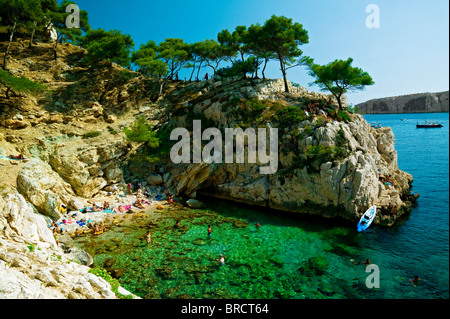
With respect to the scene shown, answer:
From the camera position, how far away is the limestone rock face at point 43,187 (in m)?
18.4

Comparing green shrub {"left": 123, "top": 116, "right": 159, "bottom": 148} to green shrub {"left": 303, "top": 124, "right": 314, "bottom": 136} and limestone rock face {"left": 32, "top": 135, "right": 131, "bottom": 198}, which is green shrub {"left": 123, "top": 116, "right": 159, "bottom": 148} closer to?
limestone rock face {"left": 32, "top": 135, "right": 131, "bottom": 198}

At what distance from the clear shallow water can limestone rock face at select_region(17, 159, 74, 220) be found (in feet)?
17.0

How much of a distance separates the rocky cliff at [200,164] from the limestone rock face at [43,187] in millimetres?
90

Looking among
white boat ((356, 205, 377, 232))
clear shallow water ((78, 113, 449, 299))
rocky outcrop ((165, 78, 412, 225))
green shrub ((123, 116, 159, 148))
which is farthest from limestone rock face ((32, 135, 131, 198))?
white boat ((356, 205, 377, 232))

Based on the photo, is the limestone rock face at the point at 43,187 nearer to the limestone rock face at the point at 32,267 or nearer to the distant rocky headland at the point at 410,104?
the limestone rock face at the point at 32,267

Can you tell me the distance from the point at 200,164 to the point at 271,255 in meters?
15.1

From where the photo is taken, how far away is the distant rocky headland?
13351cm

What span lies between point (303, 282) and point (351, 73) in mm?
28361

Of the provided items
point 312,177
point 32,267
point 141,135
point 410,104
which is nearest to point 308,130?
point 312,177

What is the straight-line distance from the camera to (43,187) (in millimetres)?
20422

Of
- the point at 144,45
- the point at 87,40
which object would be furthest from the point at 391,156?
the point at 87,40

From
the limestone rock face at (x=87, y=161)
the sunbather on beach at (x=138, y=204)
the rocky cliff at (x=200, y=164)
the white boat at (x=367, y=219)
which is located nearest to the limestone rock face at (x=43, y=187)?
the rocky cliff at (x=200, y=164)

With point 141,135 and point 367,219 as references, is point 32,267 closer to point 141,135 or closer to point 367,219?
point 141,135
